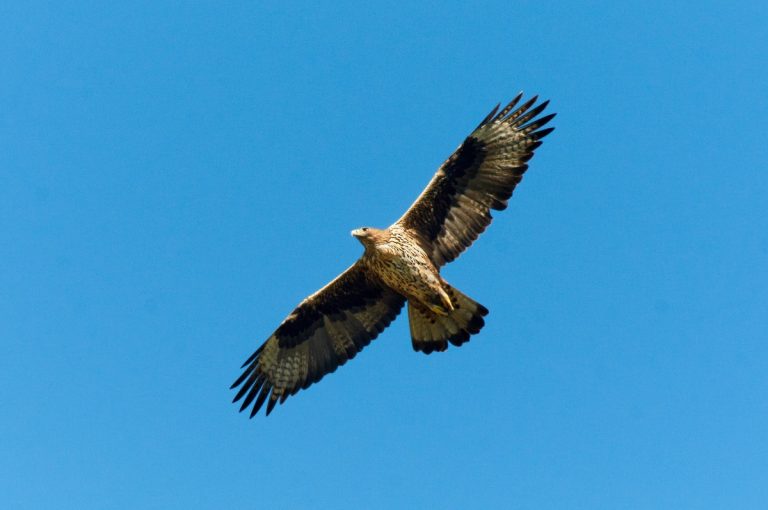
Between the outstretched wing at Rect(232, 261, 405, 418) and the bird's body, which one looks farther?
the outstretched wing at Rect(232, 261, 405, 418)

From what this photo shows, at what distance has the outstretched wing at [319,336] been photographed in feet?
41.9

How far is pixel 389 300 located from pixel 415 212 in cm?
125

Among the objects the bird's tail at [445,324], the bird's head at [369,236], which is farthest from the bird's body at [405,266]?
the bird's tail at [445,324]

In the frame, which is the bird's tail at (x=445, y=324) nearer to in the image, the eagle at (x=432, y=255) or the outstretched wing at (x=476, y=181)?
the eagle at (x=432, y=255)

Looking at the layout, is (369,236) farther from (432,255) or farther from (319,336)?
(319,336)

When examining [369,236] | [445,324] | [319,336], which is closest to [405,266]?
[369,236]

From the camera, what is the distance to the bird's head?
11.8 metres

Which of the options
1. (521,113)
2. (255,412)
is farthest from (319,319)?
(521,113)

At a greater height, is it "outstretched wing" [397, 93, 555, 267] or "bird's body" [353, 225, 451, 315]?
"outstretched wing" [397, 93, 555, 267]

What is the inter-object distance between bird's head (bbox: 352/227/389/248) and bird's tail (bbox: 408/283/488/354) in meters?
0.97

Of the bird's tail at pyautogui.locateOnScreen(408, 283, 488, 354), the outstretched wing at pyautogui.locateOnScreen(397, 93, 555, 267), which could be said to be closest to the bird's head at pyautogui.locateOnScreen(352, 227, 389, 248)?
the outstretched wing at pyautogui.locateOnScreen(397, 93, 555, 267)

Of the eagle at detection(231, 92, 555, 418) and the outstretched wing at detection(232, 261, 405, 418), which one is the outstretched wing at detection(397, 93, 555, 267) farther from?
the outstretched wing at detection(232, 261, 405, 418)

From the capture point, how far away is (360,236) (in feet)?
38.7

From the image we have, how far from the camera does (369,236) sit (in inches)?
465
